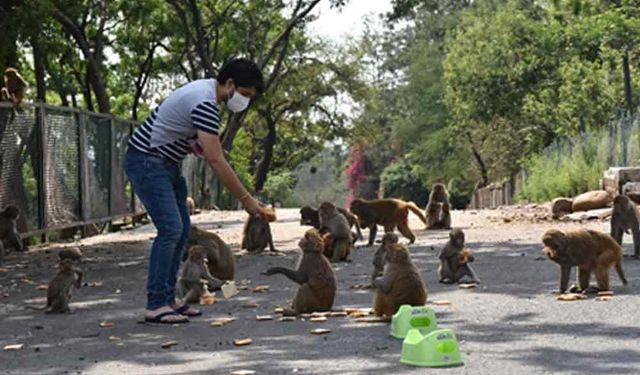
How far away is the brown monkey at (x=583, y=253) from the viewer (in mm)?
10461

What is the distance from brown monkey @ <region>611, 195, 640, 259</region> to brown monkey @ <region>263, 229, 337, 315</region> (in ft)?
16.9

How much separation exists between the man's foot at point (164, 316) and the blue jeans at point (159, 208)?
5 cm

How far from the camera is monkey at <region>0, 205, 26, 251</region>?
1736 cm

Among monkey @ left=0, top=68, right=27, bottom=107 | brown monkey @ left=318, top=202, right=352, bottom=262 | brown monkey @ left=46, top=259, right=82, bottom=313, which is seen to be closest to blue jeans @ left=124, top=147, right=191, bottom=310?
brown monkey @ left=46, top=259, right=82, bottom=313

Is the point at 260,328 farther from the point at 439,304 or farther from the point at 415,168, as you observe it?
the point at 415,168

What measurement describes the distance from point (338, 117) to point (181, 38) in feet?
61.2

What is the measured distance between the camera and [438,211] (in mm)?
22000

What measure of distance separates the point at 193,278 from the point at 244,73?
2.44 meters

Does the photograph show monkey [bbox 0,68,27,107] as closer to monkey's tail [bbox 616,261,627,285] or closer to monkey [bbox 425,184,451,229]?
monkey [bbox 425,184,451,229]

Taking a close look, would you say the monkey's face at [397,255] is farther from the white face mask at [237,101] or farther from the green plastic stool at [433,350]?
the green plastic stool at [433,350]

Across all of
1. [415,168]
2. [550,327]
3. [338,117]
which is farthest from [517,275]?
[415,168]

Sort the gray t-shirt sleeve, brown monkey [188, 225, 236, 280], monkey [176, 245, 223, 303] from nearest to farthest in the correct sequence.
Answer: the gray t-shirt sleeve
monkey [176, 245, 223, 303]
brown monkey [188, 225, 236, 280]

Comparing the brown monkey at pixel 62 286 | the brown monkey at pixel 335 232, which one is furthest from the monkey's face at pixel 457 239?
the brown monkey at pixel 62 286

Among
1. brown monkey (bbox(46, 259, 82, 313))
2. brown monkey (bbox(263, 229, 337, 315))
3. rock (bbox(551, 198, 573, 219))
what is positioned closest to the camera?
brown monkey (bbox(263, 229, 337, 315))
